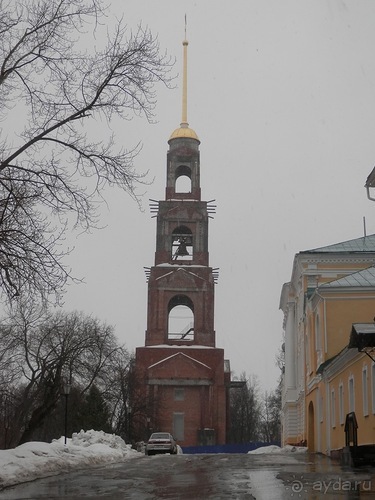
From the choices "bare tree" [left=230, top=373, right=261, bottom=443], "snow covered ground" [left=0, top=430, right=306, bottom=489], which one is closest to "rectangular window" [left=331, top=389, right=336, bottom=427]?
"snow covered ground" [left=0, top=430, right=306, bottom=489]

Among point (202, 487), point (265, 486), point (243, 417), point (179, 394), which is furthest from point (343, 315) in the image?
point (243, 417)

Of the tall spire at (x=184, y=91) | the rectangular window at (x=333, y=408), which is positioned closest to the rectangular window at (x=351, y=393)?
the rectangular window at (x=333, y=408)

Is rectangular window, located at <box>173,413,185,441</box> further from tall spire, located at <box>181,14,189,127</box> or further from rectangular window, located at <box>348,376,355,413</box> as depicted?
rectangular window, located at <box>348,376,355,413</box>

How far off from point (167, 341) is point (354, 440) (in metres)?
37.3

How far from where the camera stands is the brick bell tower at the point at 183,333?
50.5 meters

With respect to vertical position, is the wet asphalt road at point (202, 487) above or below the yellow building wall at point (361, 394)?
below

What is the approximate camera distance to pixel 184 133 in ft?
186

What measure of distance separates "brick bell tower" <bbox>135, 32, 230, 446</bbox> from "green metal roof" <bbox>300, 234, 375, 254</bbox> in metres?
14.3

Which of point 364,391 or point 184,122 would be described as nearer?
point 364,391

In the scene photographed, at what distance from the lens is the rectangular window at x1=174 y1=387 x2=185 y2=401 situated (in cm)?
5094

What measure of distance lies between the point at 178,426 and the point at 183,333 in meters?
9.06

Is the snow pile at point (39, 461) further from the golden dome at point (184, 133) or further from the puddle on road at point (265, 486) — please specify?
the golden dome at point (184, 133)

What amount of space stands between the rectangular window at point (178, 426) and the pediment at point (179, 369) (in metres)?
2.66

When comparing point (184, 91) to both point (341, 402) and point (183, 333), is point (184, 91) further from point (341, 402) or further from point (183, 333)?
point (341, 402)
